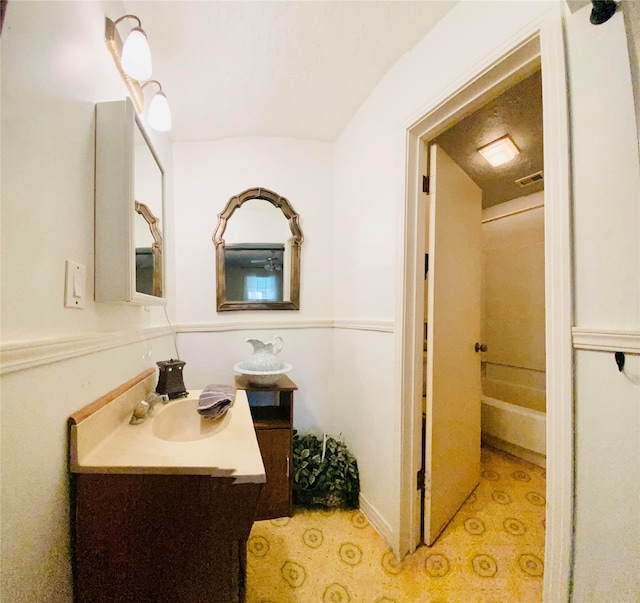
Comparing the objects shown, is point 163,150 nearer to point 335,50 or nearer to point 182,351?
point 335,50

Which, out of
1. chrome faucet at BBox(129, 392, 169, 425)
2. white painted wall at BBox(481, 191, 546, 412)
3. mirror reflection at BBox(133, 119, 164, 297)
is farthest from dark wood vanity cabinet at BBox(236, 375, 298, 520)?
white painted wall at BBox(481, 191, 546, 412)

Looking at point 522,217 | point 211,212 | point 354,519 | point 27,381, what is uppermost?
point 522,217

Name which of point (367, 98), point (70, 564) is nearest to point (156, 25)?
point (367, 98)

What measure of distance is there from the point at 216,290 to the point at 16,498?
1378 millimetres

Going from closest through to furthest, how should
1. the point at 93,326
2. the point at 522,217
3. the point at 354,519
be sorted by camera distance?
the point at 93,326 < the point at 354,519 < the point at 522,217

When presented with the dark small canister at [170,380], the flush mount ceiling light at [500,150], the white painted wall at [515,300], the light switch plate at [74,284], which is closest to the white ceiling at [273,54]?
the flush mount ceiling light at [500,150]

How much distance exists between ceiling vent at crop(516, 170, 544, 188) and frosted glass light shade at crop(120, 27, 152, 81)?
252 centimetres

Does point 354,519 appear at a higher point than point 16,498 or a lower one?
lower

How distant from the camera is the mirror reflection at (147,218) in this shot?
0.97m

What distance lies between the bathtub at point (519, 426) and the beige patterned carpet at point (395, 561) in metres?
0.51

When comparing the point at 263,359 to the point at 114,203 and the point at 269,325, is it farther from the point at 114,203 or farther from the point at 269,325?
the point at 114,203

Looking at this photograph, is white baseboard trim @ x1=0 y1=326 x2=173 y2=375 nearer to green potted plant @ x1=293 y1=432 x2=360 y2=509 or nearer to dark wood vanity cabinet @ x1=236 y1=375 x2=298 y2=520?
dark wood vanity cabinet @ x1=236 y1=375 x2=298 y2=520

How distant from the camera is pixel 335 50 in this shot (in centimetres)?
121

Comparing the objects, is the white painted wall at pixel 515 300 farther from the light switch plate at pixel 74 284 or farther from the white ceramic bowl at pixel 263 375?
the light switch plate at pixel 74 284
